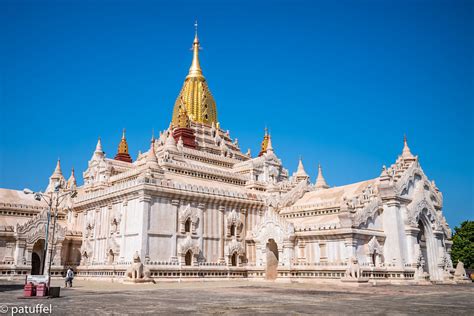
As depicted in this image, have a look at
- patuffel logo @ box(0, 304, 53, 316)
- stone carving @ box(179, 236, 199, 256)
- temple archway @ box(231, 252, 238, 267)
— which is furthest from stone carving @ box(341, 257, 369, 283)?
patuffel logo @ box(0, 304, 53, 316)

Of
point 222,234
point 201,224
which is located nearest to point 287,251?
point 222,234

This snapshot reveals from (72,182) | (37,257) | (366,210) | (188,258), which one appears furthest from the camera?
(72,182)

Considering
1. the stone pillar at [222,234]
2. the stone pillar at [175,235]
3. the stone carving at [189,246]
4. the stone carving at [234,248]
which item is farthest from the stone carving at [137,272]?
the stone carving at [234,248]

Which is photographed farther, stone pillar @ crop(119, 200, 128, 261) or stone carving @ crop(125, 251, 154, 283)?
stone pillar @ crop(119, 200, 128, 261)

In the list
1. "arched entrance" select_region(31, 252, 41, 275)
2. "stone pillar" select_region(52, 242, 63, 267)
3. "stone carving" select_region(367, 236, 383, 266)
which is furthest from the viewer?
"arched entrance" select_region(31, 252, 41, 275)

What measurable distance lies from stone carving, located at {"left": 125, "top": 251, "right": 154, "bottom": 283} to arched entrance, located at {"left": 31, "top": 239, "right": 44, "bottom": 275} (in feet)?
46.8

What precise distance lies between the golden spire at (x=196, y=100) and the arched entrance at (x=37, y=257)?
85.4 feet

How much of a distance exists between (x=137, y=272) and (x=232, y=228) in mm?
13303

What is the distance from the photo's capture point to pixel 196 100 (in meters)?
68.9

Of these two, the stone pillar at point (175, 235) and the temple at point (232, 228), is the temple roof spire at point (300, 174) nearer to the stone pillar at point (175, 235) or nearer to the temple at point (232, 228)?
the temple at point (232, 228)

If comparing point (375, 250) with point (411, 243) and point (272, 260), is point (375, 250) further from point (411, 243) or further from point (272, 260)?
point (272, 260)

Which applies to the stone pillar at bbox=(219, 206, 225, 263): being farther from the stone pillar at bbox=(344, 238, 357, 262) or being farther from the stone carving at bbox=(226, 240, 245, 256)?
the stone pillar at bbox=(344, 238, 357, 262)

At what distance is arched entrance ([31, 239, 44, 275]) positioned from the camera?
151 ft

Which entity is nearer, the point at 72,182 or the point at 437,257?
the point at 437,257
